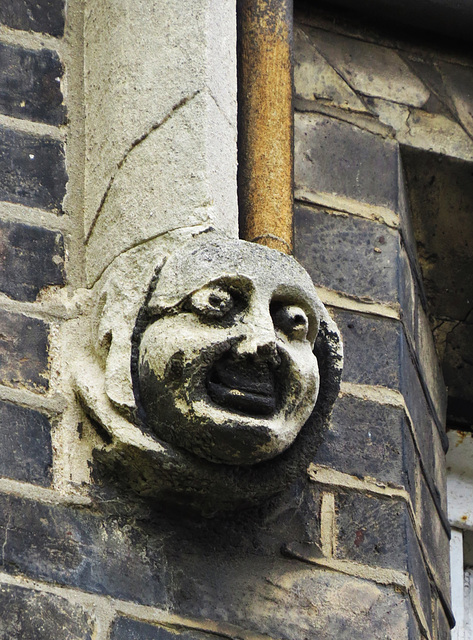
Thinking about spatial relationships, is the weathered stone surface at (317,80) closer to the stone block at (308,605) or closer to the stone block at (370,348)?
the stone block at (370,348)

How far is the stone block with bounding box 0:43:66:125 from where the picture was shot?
304 cm

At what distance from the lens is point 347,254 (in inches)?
126

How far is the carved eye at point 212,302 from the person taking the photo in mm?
Result: 2650

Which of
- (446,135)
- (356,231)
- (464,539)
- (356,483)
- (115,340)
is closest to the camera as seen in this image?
(115,340)

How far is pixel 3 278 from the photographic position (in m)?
2.86

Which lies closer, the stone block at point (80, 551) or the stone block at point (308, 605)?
the stone block at point (80, 551)

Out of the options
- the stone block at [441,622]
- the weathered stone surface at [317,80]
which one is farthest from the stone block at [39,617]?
the weathered stone surface at [317,80]

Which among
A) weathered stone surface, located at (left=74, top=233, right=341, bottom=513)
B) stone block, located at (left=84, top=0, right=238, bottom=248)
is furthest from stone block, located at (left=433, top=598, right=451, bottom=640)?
stone block, located at (left=84, top=0, right=238, bottom=248)

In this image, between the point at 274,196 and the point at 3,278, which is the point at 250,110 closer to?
the point at 274,196

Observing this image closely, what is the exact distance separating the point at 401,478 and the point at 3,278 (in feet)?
2.60

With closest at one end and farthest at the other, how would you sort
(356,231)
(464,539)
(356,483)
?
(356,483), (356,231), (464,539)

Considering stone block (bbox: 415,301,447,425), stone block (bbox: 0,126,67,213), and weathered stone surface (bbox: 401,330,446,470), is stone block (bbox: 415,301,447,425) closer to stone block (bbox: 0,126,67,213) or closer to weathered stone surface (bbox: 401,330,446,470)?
weathered stone surface (bbox: 401,330,446,470)

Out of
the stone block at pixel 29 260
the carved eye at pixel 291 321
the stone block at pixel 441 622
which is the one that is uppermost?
the stone block at pixel 29 260

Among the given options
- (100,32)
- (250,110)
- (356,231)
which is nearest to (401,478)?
(356,231)
